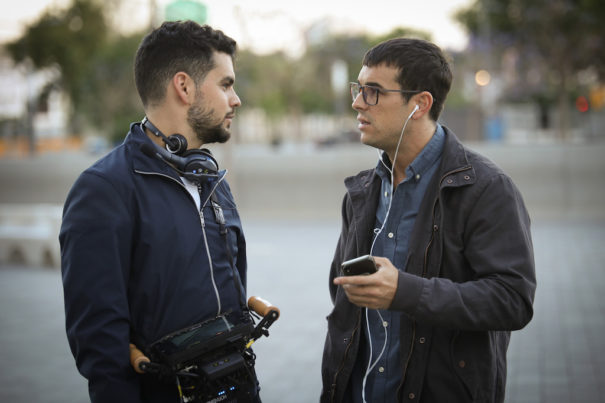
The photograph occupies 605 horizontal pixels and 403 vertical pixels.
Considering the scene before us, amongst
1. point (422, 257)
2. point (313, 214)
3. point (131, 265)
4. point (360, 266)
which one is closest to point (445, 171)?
point (422, 257)

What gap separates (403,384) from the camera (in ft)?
8.30

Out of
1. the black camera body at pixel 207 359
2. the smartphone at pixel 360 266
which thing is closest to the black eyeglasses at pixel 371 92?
the smartphone at pixel 360 266

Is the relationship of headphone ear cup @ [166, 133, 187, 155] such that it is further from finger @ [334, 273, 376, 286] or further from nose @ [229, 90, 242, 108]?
finger @ [334, 273, 376, 286]

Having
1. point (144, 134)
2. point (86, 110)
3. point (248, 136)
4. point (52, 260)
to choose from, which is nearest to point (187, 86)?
point (144, 134)

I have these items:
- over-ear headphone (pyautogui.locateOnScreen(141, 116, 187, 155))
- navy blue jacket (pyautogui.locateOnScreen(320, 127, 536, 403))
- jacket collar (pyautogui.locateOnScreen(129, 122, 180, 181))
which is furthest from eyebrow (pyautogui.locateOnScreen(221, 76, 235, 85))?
navy blue jacket (pyautogui.locateOnScreen(320, 127, 536, 403))

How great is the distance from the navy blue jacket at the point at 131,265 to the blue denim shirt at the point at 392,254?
24.2 inches

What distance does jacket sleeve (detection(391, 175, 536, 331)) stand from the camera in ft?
7.57

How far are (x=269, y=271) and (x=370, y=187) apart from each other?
22.0ft

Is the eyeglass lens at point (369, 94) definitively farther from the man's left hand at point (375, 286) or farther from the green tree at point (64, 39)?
the green tree at point (64, 39)

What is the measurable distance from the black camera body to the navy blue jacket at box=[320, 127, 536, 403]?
1.78 ft

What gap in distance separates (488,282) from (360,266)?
51cm

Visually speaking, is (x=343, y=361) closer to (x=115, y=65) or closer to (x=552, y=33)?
(x=552, y=33)

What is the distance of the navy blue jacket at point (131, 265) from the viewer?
222 centimetres

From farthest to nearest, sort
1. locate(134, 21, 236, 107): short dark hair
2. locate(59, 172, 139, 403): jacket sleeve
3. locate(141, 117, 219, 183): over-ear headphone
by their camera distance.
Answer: locate(134, 21, 236, 107): short dark hair < locate(141, 117, 219, 183): over-ear headphone < locate(59, 172, 139, 403): jacket sleeve
